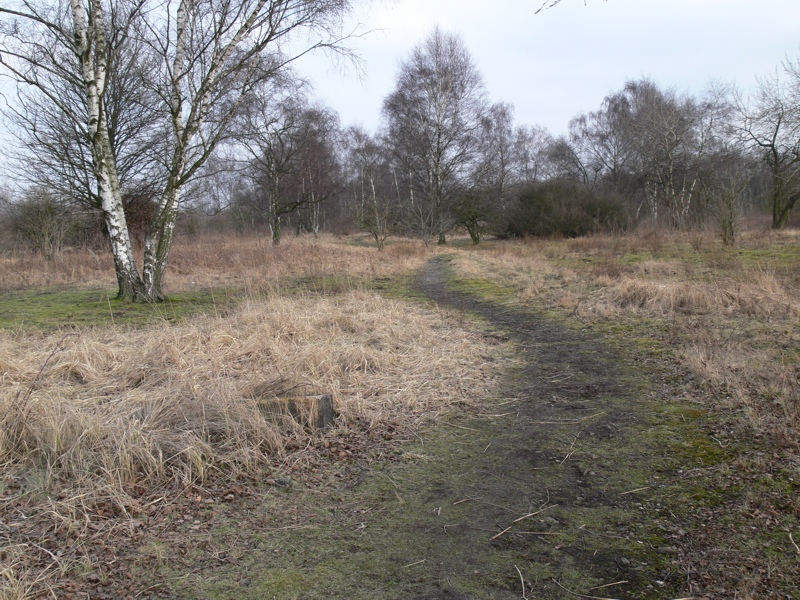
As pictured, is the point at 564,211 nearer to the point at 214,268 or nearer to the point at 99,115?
the point at 214,268

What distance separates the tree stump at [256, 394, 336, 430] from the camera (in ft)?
12.3

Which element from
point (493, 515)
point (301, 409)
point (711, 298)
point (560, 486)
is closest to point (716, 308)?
point (711, 298)

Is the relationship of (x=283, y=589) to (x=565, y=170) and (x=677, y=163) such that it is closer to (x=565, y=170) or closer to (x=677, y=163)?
(x=677, y=163)

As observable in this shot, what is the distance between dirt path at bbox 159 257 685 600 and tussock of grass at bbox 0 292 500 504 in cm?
58

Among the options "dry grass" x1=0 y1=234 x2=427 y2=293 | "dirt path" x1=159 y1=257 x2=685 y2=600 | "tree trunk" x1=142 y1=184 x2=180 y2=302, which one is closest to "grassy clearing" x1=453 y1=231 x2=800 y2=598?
"dirt path" x1=159 y1=257 x2=685 y2=600

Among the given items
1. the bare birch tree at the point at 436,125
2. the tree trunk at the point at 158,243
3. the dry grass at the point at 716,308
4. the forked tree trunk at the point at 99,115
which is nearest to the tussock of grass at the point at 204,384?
the dry grass at the point at 716,308

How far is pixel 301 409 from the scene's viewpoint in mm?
3795

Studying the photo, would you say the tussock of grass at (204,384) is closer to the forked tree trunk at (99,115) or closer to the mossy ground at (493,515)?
the mossy ground at (493,515)

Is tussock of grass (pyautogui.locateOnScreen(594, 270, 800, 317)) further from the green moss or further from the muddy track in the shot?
the green moss

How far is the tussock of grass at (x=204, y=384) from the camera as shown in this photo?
3111mm

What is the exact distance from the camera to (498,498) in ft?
9.48

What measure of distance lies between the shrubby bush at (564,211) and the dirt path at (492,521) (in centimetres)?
2226

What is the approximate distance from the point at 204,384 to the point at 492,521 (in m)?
2.59

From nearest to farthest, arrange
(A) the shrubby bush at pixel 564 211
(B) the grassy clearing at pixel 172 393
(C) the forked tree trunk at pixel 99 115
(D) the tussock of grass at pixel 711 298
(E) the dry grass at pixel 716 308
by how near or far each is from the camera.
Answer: (B) the grassy clearing at pixel 172 393
(E) the dry grass at pixel 716 308
(D) the tussock of grass at pixel 711 298
(C) the forked tree trunk at pixel 99 115
(A) the shrubby bush at pixel 564 211
